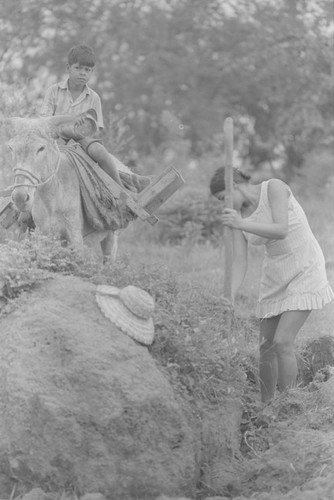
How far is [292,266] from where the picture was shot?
6832mm

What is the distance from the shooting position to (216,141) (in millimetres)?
22031

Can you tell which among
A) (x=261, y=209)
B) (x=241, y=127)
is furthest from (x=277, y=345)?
(x=241, y=127)

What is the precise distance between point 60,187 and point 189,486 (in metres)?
2.54

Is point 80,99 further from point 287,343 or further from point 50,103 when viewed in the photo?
point 287,343

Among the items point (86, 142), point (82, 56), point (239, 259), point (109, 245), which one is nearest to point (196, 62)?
point (109, 245)

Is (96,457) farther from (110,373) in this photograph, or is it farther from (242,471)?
(242,471)

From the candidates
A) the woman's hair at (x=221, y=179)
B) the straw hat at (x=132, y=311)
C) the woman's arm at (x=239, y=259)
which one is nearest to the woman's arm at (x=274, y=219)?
the woman's hair at (x=221, y=179)

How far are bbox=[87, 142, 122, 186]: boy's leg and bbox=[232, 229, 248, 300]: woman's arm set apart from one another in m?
1.02

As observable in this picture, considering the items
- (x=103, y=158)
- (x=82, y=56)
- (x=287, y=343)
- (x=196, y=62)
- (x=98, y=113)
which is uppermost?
(x=82, y=56)

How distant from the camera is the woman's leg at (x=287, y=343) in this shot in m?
6.67

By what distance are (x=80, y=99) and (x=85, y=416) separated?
3005 millimetres

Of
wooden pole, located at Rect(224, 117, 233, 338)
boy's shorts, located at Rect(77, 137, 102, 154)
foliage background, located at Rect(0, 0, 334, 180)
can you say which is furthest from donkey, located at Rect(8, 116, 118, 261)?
foliage background, located at Rect(0, 0, 334, 180)

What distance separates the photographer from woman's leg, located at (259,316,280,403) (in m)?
7.02

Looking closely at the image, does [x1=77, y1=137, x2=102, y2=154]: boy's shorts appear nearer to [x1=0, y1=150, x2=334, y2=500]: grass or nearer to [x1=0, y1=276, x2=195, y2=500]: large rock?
[x1=0, y1=150, x2=334, y2=500]: grass
